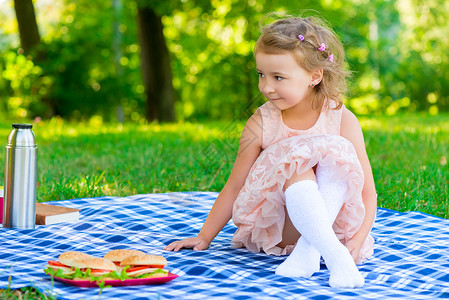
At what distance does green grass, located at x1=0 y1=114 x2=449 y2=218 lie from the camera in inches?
157

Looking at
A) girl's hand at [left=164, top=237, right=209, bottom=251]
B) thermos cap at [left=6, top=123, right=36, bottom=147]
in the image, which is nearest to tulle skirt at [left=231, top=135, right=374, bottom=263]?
girl's hand at [left=164, top=237, right=209, bottom=251]

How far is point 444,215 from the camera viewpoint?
11.8 ft

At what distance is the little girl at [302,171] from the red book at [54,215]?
729mm

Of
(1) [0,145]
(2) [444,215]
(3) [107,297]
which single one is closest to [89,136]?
(1) [0,145]

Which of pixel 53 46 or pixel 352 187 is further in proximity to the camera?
pixel 53 46

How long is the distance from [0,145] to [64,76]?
5.36 metres

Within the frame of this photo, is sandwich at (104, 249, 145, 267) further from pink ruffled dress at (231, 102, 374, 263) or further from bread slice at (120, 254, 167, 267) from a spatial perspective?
pink ruffled dress at (231, 102, 374, 263)

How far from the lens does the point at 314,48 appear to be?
2578 millimetres

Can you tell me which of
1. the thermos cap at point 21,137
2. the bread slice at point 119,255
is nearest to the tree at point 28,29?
the thermos cap at point 21,137

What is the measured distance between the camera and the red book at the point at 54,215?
3.05m

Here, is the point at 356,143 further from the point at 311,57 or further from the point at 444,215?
the point at 444,215

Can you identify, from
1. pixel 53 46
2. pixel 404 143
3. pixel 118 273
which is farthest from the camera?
pixel 53 46

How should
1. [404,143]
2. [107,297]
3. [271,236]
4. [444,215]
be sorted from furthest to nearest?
[404,143] < [444,215] < [271,236] < [107,297]

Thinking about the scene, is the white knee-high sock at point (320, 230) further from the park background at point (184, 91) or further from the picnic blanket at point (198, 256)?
the park background at point (184, 91)
